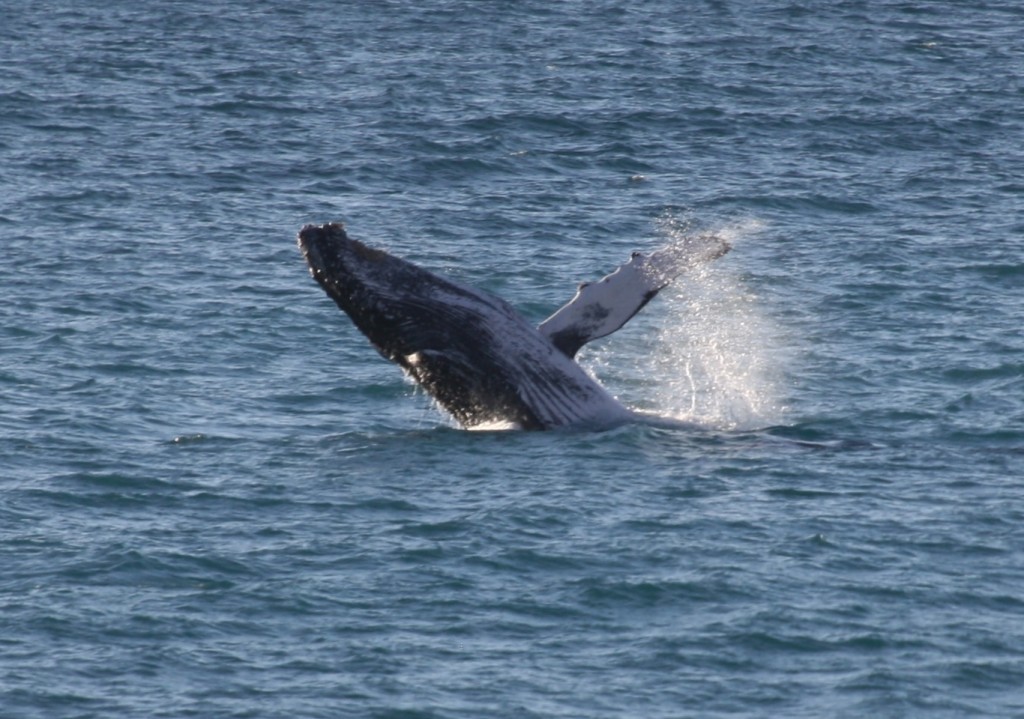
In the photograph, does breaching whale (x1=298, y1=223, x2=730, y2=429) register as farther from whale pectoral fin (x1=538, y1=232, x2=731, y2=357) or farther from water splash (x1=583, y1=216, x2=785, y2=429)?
water splash (x1=583, y1=216, x2=785, y2=429)

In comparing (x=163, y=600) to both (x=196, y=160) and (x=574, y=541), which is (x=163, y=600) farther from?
(x=196, y=160)

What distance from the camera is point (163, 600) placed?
17172mm

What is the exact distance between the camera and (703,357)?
26.8 m

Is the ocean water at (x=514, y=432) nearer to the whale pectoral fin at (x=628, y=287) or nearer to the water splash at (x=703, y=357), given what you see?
the water splash at (x=703, y=357)

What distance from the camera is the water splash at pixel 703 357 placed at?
943 inches

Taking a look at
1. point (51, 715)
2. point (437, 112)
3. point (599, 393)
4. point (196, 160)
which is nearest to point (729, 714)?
point (51, 715)

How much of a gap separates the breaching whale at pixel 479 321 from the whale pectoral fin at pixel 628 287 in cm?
1

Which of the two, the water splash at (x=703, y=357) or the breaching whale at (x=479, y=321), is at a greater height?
the breaching whale at (x=479, y=321)

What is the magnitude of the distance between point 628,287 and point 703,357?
6639mm

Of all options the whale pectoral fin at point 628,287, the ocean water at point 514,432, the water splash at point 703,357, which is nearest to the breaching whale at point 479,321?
the whale pectoral fin at point 628,287

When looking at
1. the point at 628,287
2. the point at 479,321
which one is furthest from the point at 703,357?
the point at 479,321

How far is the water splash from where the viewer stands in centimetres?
2395

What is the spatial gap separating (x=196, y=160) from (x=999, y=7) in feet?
95.9

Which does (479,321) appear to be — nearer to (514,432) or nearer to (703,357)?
(514,432)
